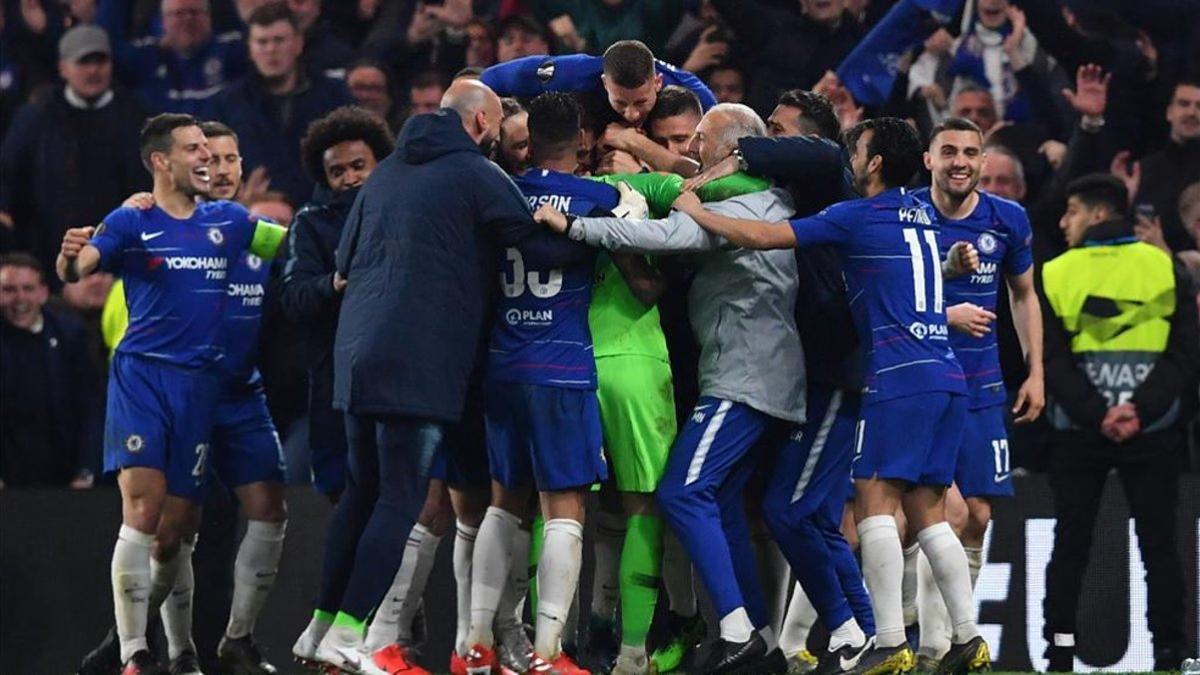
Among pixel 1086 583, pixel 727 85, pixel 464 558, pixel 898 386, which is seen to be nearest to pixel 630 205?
pixel 898 386

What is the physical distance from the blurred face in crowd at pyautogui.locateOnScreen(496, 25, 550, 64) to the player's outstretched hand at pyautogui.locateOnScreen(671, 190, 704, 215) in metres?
4.53

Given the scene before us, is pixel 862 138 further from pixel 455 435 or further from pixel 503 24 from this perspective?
pixel 503 24

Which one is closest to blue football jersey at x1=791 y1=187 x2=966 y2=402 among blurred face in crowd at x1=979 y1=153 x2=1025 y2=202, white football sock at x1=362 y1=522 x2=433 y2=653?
white football sock at x1=362 y1=522 x2=433 y2=653

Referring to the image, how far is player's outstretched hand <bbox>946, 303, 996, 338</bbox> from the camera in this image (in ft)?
29.6

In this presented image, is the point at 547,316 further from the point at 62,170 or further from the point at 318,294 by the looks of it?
the point at 62,170

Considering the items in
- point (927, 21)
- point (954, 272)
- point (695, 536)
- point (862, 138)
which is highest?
point (927, 21)

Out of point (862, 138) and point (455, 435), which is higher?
point (862, 138)

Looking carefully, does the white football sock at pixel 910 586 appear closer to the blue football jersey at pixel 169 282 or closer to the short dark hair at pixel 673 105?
the short dark hair at pixel 673 105

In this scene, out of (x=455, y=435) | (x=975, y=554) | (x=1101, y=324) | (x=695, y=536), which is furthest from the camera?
(x=1101, y=324)

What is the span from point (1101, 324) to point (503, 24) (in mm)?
3991

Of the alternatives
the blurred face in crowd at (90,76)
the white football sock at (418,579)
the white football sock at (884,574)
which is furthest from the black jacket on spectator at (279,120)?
the white football sock at (884,574)

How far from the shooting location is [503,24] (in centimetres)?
1247

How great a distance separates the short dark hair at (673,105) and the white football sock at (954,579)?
6.60 feet

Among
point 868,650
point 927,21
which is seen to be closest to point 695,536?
point 868,650
